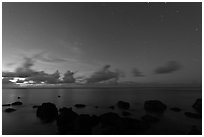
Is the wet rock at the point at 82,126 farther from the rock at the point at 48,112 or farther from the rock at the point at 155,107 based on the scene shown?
the rock at the point at 155,107

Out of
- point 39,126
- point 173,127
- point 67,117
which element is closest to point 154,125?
point 173,127

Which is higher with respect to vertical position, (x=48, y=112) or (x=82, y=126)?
(x=48, y=112)

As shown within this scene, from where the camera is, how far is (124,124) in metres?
15.9

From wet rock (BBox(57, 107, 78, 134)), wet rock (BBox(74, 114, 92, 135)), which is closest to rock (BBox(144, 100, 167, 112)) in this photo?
wet rock (BBox(57, 107, 78, 134))

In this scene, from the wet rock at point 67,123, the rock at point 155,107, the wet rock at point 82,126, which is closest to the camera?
the wet rock at point 82,126

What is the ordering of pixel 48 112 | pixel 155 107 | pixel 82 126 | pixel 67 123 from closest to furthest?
pixel 82 126 → pixel 67 123 → pixel 48 112 → pixel 155 107

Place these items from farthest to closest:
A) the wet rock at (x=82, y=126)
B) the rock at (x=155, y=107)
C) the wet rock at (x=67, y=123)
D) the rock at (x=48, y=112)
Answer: the rock at (x=155, y=107), the rock at (x=48, y=112), the wet rock at (x=67, y=123), the wet rock at (x=82, y=126)

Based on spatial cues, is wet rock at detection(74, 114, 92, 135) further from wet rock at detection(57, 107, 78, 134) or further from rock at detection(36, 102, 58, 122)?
rock at detection(36, 102, 58, 122)

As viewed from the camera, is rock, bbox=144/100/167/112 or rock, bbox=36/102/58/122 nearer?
rock, bbox=36/102/58/122

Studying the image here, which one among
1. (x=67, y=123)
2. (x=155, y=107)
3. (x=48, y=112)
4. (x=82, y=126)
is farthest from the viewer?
(x=155, y=107)

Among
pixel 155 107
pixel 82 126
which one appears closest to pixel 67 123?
pixel 82 126

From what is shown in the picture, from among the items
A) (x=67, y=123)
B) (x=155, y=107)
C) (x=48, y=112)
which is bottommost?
(x=155, y=107)

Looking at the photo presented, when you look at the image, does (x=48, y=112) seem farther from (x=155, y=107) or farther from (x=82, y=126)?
(x=155, y=107)

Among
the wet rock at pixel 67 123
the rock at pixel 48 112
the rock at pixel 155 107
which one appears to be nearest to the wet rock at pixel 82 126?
the wet rock at pixel 67 123
